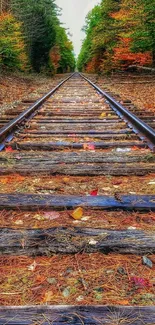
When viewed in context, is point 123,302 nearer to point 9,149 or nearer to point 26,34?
point 9,149

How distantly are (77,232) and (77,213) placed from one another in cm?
32

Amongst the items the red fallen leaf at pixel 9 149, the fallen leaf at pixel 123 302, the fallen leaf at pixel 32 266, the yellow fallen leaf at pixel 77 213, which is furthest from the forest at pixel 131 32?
the fallen leaf at pixel 123 302

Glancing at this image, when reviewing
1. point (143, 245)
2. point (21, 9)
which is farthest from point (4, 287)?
point (21, 9)

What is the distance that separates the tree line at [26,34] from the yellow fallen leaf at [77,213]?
46.3 feet

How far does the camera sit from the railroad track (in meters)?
1.61

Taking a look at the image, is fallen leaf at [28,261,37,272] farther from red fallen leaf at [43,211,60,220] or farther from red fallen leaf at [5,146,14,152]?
red fallen leaf at [5,146,14,152]

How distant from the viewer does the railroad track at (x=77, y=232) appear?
1.61 meters

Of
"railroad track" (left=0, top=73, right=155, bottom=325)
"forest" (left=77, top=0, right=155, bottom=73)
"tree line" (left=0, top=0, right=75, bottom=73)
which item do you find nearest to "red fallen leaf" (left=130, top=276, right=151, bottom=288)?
"railroad track" (left=0, top=73, right=155, bottom=325)

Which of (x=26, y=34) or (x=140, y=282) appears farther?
(x=26, y=34)

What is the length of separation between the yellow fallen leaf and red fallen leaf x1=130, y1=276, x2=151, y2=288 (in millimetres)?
765

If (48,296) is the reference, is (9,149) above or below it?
above

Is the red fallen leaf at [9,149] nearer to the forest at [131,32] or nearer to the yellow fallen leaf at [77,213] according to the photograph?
the yellow fallen leaf at [77,213]

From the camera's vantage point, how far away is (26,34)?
2391cm

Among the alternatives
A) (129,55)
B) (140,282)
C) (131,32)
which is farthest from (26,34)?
(140,282)
